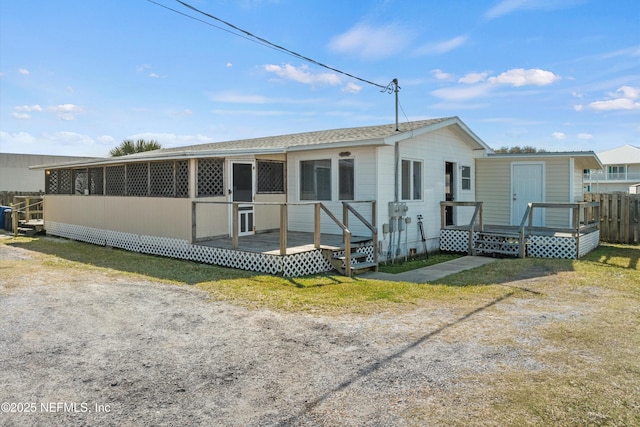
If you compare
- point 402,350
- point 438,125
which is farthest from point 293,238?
point 402,350

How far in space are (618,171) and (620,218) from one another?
112 ft

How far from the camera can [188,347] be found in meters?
4.77

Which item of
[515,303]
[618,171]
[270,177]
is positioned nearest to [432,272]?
[515,303]

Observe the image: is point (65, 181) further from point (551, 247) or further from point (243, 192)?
point (551, 247)

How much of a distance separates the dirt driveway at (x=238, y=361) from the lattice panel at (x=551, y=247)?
5.00m

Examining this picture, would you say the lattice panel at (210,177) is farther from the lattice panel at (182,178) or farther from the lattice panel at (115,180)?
the lattice panel at (115,180)

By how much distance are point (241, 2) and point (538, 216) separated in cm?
1091

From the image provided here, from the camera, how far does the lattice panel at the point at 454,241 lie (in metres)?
12.5

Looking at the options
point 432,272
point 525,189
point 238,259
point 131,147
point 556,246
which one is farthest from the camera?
point 131,147

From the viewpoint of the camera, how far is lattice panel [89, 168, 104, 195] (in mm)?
14094

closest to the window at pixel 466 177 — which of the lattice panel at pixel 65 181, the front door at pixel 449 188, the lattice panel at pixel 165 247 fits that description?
the front door at pixel 449 188

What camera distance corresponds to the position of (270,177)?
40.1ft

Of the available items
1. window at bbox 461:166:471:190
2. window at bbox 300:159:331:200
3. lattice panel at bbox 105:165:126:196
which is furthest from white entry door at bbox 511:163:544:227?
lattice panel at bbox 105:165:126:196

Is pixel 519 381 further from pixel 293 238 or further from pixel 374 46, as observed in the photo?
pixel 374 46
